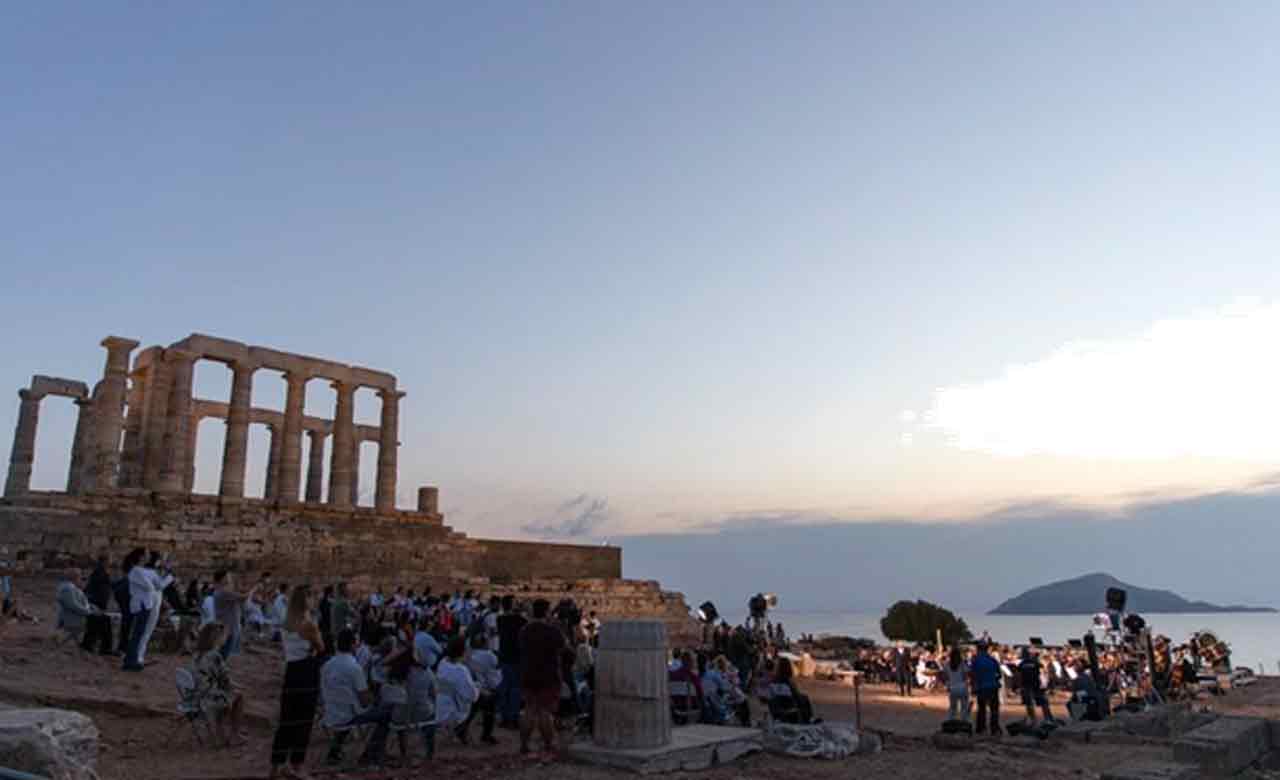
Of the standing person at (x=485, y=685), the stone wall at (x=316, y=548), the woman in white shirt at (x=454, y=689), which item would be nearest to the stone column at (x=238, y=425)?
the stone wall at (x=316, y=548)

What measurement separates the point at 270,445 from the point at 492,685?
107ft

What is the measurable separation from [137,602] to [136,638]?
624mm

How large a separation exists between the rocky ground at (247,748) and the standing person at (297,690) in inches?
15.5

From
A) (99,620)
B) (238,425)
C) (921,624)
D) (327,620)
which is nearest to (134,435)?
(238,425)

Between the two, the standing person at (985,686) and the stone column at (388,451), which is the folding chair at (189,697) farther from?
the stone column at (388,451)

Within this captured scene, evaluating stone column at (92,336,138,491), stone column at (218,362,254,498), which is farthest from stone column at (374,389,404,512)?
stone column at (92,336,138,491)

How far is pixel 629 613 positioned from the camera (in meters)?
36.1

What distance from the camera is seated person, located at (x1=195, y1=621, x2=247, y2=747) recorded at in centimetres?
982

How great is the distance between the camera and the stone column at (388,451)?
38.0 metres

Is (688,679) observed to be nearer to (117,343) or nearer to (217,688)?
(217,688)

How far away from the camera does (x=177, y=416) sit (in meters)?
31.8

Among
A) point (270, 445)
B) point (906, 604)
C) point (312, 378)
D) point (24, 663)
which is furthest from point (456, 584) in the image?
point (906, 604)

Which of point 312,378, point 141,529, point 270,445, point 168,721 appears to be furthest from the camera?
point 270,445

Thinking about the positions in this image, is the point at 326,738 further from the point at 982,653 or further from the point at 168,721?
the point at 982,653
